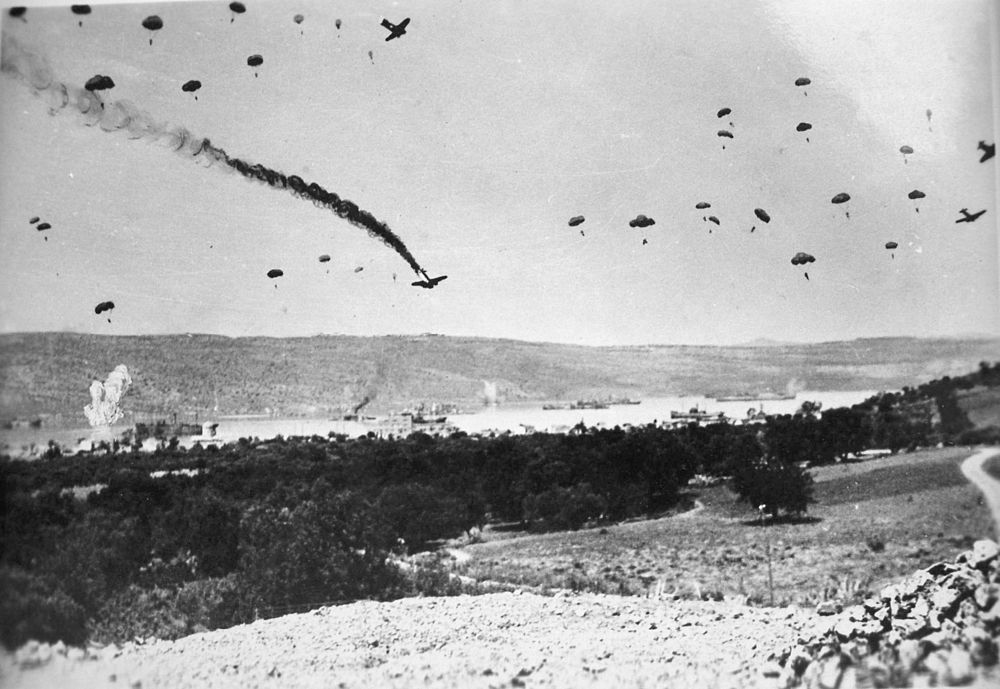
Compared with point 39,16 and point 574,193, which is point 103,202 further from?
point 574,193

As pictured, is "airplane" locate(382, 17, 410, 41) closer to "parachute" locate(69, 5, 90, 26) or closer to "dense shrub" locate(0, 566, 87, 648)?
"parachute" locate(69, 5, 90, 26)

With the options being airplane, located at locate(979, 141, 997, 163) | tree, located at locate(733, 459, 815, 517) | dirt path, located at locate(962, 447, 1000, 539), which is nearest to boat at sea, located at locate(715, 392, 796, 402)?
tree, located at locate(733, 459, 815, 517)

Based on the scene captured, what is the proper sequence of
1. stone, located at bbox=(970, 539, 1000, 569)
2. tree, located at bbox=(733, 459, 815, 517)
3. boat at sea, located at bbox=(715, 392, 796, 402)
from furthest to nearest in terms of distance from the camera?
boat at sea, located at bbox=(715, 392, 796, 402) → tree, located at bbox=(733, 459, 815, 517) → stone, located at bbox=(970, 539, 1000, 569)

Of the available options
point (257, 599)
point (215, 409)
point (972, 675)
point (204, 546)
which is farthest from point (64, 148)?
point (972, 675)

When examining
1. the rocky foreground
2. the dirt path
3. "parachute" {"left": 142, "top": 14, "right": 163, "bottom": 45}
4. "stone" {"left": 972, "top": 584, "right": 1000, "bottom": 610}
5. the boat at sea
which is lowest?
the rocky foreground

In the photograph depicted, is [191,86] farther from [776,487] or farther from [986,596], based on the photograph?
[986,596]

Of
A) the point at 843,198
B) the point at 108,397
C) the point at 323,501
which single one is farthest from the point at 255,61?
the point at 843,198
